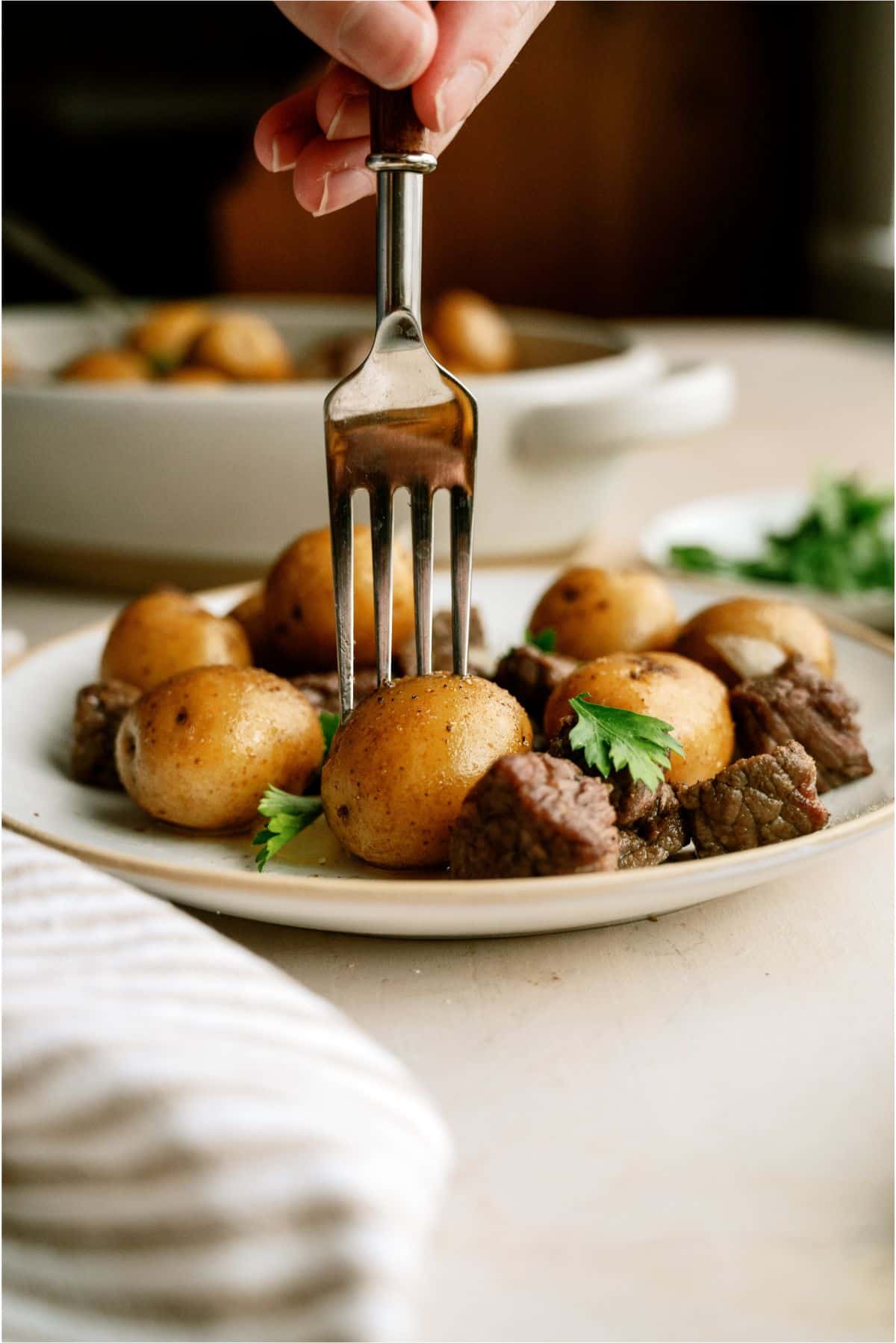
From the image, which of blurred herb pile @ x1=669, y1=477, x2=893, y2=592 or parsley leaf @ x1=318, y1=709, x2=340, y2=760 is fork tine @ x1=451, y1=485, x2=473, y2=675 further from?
blurred herb pile @ x1=669, y1=477, x2=893, y2=592

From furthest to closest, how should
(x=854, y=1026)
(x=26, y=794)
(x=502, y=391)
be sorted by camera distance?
(x=502, y=391)
(x=26, y=794)
(x=854, y=1026)

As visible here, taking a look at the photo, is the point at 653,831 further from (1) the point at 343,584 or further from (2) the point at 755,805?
(1) the point at 343,584

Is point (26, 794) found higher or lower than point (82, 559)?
higher

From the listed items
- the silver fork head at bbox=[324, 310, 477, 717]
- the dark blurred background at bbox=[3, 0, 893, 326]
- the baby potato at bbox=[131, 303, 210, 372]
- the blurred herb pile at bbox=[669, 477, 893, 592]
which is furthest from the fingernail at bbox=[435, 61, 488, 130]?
the dark blurred background at bbox=[3, 0, 893, 326]

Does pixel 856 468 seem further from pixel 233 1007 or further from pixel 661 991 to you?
pixel 233 1007

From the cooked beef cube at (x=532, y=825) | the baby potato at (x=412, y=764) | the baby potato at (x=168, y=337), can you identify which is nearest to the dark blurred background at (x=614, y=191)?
the baby potato at (x=168, y=337)

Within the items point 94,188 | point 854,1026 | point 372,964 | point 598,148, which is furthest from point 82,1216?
point 598,148

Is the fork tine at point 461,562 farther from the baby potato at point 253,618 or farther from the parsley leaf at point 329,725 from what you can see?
the baby potato at point 253,618
